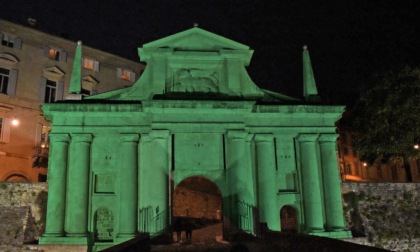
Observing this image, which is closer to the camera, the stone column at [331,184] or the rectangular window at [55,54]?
the stone column at [331,184]

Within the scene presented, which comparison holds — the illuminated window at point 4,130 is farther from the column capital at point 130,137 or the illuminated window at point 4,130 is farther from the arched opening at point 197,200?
the column capital at point 130,137

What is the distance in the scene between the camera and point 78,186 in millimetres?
27516

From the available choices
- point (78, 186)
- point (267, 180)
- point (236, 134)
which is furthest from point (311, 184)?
point (78, 186)

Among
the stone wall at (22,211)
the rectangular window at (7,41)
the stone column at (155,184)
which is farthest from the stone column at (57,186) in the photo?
the rectangular window at (7,41)

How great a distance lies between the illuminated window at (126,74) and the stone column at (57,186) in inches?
968

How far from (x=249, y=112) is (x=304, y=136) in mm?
4073

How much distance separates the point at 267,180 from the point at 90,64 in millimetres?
28572

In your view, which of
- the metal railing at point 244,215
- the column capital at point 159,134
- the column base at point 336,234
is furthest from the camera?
the column base at point 336,234

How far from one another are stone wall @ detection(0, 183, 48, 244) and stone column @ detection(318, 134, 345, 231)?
712 inches

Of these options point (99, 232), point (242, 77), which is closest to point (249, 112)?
point (242, 77)

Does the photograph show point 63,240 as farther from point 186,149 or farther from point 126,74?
point 126,74

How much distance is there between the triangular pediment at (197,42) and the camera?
30.2 metres

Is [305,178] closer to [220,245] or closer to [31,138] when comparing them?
[220,245]

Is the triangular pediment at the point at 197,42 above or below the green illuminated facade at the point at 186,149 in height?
above
